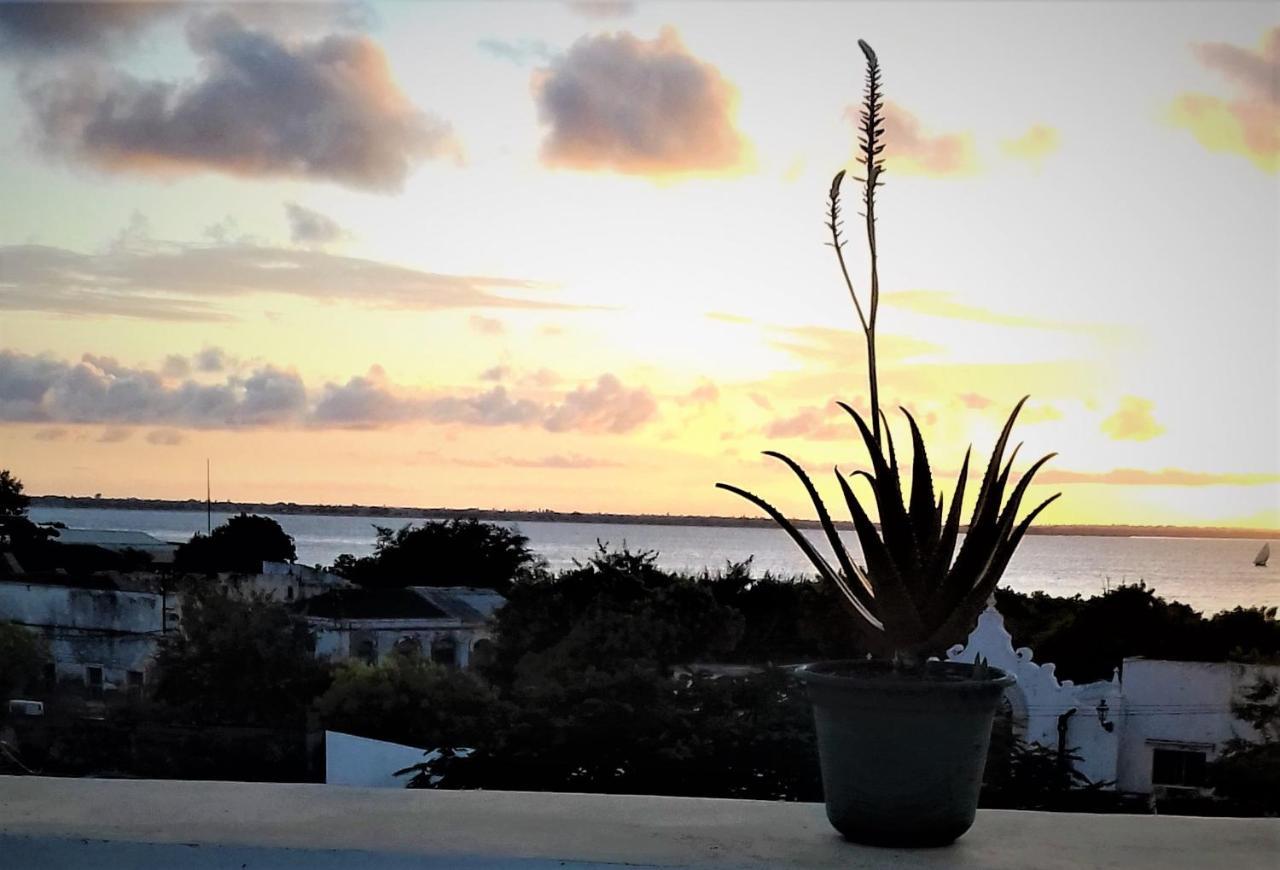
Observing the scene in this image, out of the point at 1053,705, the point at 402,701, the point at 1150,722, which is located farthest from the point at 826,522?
the point at 1150,722

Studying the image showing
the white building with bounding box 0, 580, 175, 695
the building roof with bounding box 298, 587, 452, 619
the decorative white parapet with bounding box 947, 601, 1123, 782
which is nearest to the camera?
the decorative white parapet with bounding box 947, 601, 1123, 782

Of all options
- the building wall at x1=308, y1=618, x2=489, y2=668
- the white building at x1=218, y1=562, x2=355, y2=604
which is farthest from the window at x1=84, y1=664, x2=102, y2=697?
the building wall at x1=308, y1=618, x2=489, y2=668

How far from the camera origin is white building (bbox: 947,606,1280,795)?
469 inches

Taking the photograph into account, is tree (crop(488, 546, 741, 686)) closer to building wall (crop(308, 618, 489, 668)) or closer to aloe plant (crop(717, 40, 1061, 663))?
building wall (crop(308, 618, 489, 668))

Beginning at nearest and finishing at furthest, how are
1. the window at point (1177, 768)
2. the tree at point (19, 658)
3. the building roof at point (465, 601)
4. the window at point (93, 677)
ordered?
1. the window at point (1177, 768)
2. the tree at point (19, 658)
3. the window at point (93, 677)
4. the building roof at point (465, 601)

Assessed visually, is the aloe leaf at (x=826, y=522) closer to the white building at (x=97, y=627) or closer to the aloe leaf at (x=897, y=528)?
the aloe leaf at (x=897, y=528)

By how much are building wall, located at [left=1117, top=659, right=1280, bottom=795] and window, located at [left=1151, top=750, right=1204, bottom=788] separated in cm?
6

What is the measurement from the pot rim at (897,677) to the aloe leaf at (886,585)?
0.16 ft

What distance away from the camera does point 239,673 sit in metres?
15.9

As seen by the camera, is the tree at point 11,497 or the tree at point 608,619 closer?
the tree at point 608,619

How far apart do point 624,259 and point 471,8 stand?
1.14 meters

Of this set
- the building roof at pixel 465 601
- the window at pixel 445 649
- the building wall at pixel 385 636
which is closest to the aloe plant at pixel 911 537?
the building wall at pixel 385 636

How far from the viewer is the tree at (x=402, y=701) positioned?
1120cm

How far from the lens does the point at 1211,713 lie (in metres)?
12.5
